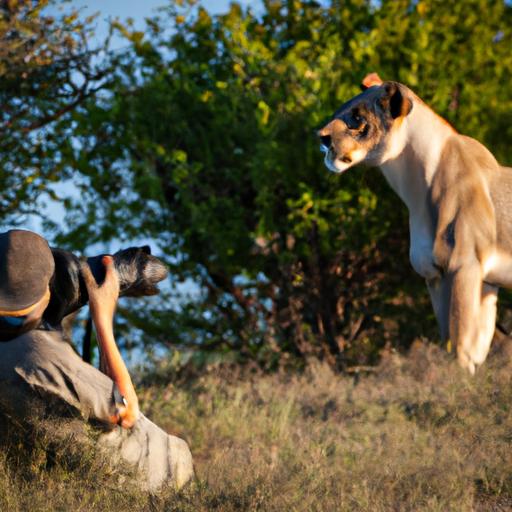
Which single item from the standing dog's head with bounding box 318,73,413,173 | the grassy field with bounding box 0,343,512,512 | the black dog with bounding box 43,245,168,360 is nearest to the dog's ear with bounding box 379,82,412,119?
the standing dog's head with bounding box 318,73,413,173

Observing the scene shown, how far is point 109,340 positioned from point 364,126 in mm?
2816

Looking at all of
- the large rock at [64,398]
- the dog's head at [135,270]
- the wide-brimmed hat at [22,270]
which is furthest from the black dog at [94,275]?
the wide-brimmed hat at [22,270]

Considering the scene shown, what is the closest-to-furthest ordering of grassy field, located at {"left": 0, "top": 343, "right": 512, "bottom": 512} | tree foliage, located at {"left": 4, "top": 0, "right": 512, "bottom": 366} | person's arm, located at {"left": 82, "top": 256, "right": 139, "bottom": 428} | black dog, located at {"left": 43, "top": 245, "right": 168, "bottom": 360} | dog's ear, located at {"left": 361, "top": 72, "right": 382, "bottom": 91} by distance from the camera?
grassy field, located at {"left": 0, "top": 343, "right": 512, "bottom": 512} → person's arm, located at {"left": 82, "top": 256, "right": 139, "bottom": 428} → black dog, located at {"left": 43, "top": 245, "right": 168, "bottom": 360} → dog's ear, located at {"left": 361, "top": 72, "right": 382, "bottom": 91} → tree foliage, located at {"left": 4, "top": 0, "right": 512, "bottom": 366}

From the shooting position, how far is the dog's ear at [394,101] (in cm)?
651

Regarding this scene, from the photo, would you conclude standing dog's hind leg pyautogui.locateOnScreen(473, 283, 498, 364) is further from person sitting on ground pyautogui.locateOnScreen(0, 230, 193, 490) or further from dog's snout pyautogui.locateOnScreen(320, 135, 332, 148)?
person sitting on ground pyautogui.locateOnScreen(0, 230, 193, 490)

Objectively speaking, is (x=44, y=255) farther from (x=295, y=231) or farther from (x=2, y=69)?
(x=2, y=69)

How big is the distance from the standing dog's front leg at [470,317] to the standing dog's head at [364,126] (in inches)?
44.2

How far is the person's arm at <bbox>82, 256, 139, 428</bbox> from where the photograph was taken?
15.3 ft

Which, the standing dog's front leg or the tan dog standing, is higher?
the tan dog standing

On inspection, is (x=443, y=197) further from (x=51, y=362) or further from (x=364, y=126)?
(x=51, y=362)

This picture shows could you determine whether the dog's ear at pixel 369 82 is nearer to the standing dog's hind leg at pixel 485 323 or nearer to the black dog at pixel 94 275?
the standing dog's hind leg at pixel 485 323

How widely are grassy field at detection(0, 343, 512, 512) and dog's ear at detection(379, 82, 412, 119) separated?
190 centimetres

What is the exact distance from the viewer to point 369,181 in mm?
8844

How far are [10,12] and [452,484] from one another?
7.06 metres
